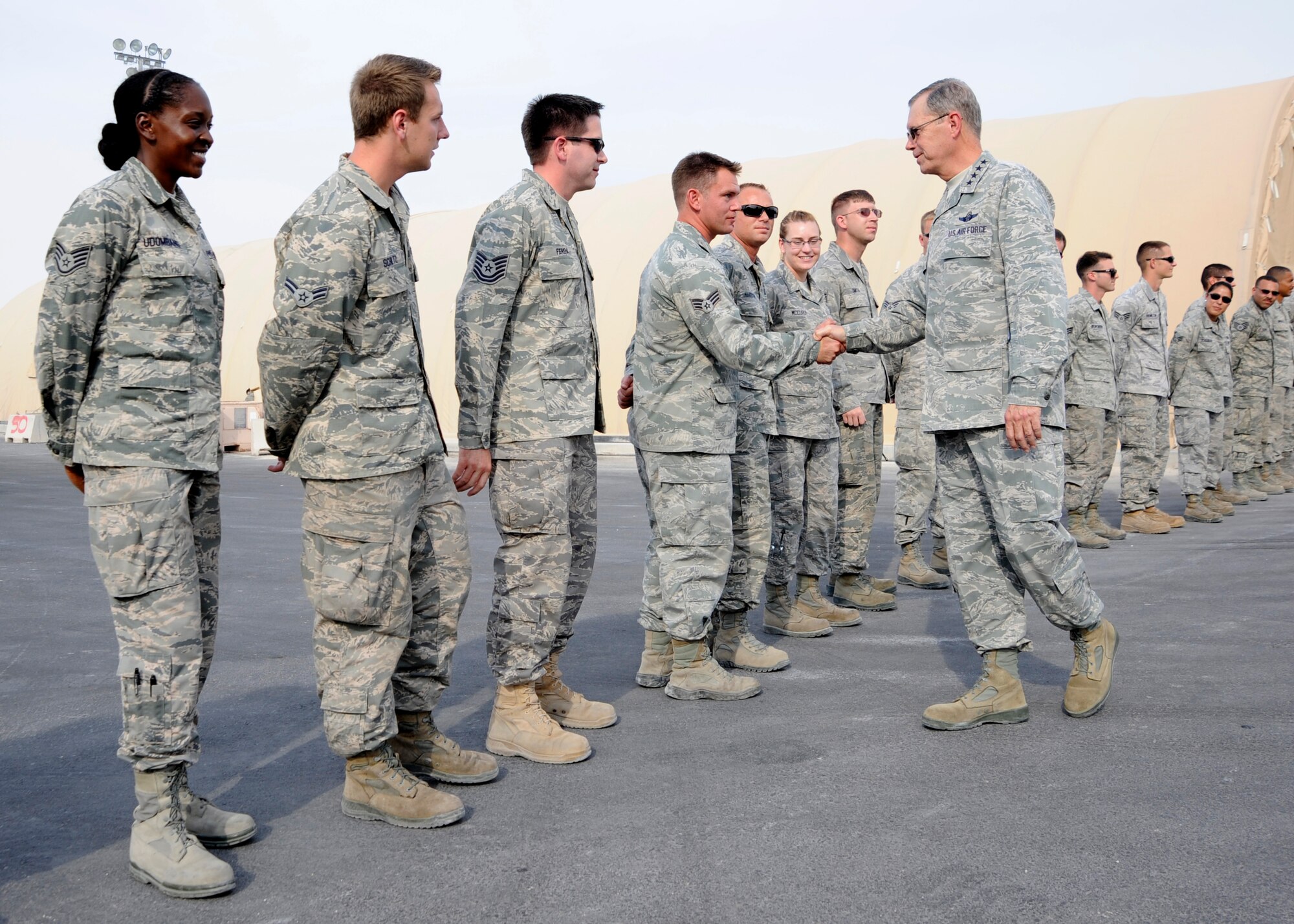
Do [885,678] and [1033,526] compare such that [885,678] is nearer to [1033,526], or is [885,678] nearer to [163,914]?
[1033,526]

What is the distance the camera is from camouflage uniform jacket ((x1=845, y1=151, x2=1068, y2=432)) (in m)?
3.85

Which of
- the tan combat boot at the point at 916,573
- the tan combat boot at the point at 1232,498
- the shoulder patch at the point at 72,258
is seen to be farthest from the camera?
the tan combat boot at the point at 1232,498

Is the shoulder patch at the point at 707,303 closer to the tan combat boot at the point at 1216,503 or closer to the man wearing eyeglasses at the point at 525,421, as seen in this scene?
the man wearing eyeglasses at the point at 525,421

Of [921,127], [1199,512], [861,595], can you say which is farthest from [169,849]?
[1199,512]

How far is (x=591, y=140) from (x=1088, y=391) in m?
5.76

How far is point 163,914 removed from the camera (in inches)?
102

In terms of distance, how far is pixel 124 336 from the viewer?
2861 millimetres

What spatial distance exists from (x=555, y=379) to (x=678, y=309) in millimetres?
761

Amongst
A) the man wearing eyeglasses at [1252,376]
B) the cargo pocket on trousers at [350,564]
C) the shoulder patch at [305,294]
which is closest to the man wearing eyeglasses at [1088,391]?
the man wearing eyeglasses at [1252,376]

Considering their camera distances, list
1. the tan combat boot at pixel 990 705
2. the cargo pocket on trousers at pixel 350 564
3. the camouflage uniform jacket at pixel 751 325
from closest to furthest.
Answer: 1. the cargo pocket on trousers at pixel 350 564
2. the tan combat boot at pixel 990 705
3. the camouflage uniform jacket at pixel 751 325

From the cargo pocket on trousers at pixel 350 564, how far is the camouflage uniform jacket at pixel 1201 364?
885cm

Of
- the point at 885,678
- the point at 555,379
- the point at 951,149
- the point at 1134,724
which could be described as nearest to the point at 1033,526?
the point at 1134,724

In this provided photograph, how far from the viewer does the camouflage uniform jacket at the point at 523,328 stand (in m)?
3.69

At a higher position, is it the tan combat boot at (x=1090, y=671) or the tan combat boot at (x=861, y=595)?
the tan combat boot at (x=1090, y=671)
